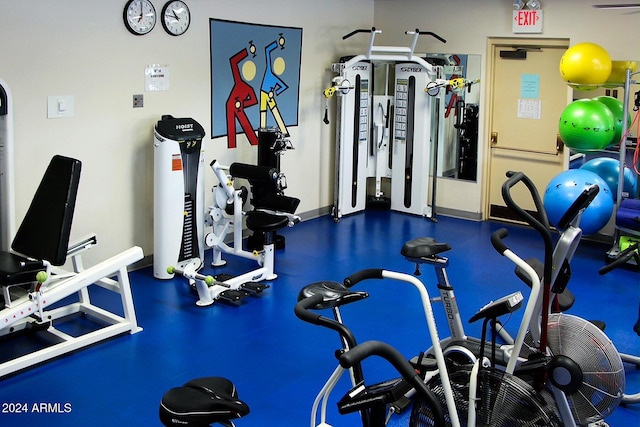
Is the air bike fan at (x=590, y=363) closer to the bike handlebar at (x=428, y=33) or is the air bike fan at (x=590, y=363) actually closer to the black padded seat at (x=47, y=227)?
the black padded seat at (x=47, y=227)

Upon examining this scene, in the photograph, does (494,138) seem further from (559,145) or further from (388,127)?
(388,127)

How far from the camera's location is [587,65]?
6457 millimetres

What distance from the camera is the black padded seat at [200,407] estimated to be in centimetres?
248

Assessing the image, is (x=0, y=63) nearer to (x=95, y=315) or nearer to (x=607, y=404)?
(x=95, y=315)

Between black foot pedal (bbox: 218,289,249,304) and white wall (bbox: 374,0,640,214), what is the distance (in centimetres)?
359

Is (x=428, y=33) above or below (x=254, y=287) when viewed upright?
above

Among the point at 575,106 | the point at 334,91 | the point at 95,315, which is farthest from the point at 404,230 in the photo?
the point at 95,315

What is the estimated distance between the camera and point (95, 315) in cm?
525

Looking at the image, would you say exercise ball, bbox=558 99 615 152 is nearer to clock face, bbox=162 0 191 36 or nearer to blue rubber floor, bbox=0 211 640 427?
blue rubber floor, bbox=0 211 640 427

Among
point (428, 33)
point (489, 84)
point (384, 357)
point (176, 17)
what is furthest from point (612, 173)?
point (384, 357)

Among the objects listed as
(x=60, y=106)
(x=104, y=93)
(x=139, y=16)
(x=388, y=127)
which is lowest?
(x=388, y=127)

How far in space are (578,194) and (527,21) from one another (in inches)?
→ 82.6

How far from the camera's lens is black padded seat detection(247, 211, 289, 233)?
5.87 m

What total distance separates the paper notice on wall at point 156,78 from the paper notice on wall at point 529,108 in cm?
377
